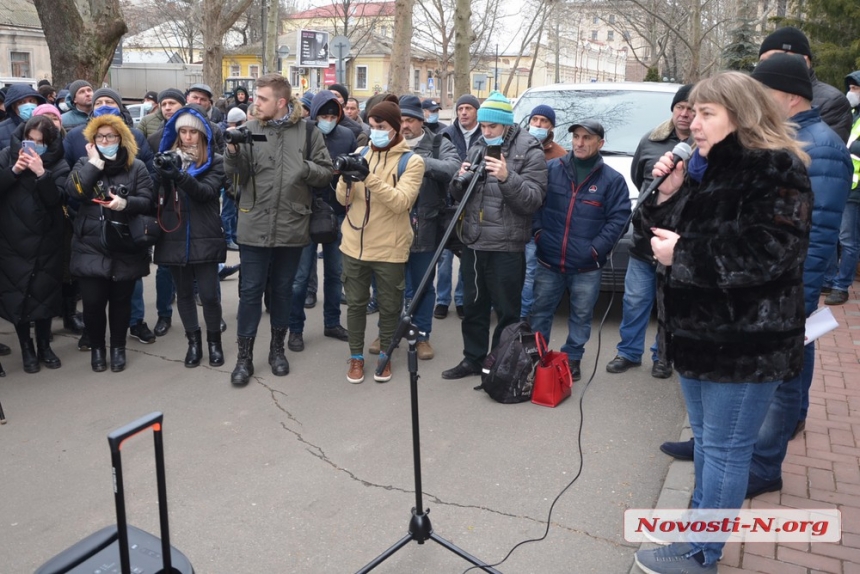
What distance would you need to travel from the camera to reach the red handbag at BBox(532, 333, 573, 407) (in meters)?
5.13

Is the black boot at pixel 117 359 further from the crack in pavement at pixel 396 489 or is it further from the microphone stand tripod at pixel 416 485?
the microphone stand tripod at pixel 416 485

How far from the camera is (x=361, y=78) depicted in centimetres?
7188

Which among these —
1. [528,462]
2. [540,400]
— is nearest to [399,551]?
[528,462]

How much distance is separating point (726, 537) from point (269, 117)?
12.6 ft

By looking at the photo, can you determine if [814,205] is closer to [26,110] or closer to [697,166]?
[697,166]

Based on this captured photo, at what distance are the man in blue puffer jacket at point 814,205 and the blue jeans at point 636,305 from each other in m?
1.94

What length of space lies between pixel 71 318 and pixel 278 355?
2113 millimetres

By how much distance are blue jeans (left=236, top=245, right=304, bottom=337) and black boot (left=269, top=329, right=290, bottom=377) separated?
0.06 meters

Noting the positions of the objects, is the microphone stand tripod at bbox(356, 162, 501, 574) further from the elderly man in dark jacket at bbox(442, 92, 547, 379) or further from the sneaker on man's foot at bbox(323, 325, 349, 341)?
the sneaker on man's foot at bbox(323, 325, 349, 341)

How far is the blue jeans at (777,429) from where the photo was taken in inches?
142

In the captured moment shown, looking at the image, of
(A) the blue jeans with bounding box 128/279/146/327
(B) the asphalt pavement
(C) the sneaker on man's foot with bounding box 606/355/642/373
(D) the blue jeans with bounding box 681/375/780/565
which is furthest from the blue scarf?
(A) the blue jeans with bounding box 128/279/146/327

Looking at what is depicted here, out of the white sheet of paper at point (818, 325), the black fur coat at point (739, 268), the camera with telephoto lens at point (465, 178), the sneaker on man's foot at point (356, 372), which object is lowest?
the sneaker on man's foot at point (356, 372)

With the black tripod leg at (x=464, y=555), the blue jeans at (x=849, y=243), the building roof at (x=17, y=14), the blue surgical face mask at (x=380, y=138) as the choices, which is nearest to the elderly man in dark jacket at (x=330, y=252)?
the blue surgical face mask at (x=380, y=138)

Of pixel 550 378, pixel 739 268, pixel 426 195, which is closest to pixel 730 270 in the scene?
pixel 739 268
